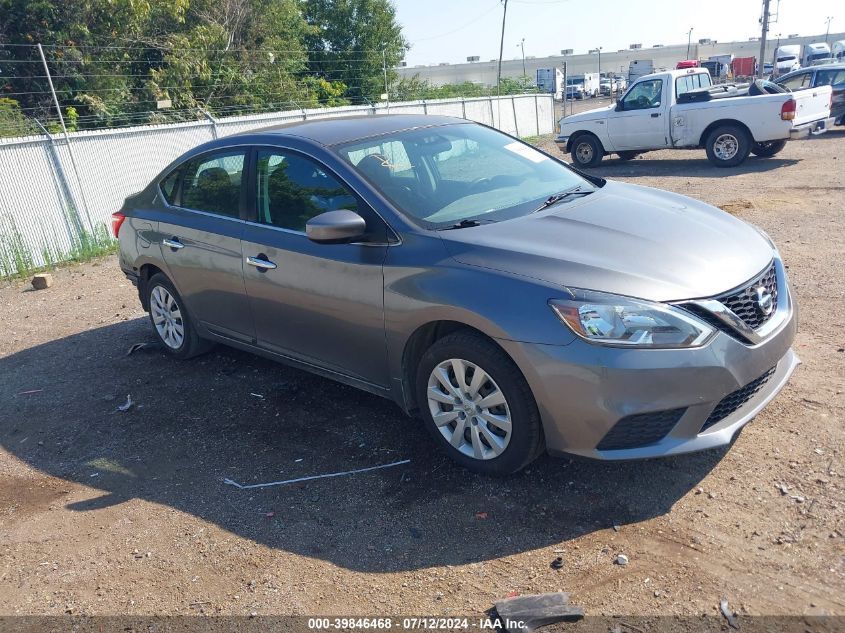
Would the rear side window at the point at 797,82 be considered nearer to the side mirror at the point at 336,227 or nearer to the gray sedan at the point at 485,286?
the gray sedan at the point at 485,286

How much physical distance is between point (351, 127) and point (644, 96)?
11.8m

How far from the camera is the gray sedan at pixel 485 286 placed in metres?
3.27

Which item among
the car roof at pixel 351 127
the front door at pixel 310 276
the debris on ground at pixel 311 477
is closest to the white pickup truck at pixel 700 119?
the car roof at pixel 351 127

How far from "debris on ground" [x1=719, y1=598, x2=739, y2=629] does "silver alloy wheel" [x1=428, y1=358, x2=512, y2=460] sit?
119 cm

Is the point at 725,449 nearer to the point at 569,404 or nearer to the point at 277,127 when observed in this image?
the point at 569,404

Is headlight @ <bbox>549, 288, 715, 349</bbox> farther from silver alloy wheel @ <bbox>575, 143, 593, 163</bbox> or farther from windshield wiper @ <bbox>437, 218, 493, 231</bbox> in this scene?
silver alloy wheel @ <bbox>575, 143, 593, 163</bbox>

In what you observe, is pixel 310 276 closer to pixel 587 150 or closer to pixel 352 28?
pixel 587 150

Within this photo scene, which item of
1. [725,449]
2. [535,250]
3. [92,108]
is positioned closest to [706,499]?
[725,449]

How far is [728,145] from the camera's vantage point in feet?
46.3

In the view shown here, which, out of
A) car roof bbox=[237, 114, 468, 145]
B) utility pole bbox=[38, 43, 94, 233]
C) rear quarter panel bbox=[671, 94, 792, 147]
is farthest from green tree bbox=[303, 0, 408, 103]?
car roof bbox=[237, 114, 468, 145]

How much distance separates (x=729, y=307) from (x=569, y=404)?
2.91 ft

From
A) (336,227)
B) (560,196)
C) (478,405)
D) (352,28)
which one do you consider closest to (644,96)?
(560,196)

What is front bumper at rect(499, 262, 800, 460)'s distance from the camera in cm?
319

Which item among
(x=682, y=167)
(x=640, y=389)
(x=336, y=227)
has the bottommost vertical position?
(x=682, y=167)
